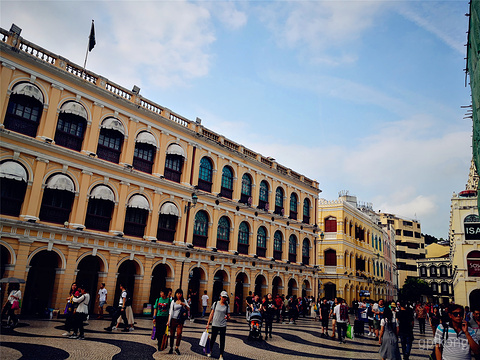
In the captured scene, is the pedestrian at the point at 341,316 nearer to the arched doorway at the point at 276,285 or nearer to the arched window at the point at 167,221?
the arched window at the point at 167,221

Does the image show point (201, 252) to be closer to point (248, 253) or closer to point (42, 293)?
point (248, 253)

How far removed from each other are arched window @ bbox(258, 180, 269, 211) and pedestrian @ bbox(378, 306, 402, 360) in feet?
75.8

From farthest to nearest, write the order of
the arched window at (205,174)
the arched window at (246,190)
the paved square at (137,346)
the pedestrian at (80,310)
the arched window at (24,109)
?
the arched window at (246,190) → the arched window at (205,174) → the arched window at (24,109) → the pedestrian at (80,310) → the paved square at (137,346)

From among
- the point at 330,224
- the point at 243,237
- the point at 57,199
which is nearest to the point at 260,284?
the point at 243,237

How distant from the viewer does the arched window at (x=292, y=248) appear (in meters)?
34.8

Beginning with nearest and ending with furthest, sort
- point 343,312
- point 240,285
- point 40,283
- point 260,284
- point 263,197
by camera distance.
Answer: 1. point 343,312
2. point 40,283
3. point 240,285
4. point 260,284
5. point 263,197

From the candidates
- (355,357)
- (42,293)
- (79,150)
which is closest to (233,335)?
(355,357)

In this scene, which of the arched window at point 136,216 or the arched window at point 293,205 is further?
the arched window at point 293,205

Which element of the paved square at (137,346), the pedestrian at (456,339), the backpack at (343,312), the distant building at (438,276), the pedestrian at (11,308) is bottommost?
the paved square at (137,346)

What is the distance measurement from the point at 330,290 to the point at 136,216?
89.1 ft

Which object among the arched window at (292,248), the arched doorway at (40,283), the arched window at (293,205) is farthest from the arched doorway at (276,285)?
the arched doorway at (40,283)

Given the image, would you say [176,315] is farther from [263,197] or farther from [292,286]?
[292,286]

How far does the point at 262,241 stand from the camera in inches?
1248

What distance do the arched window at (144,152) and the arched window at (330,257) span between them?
25.7m
